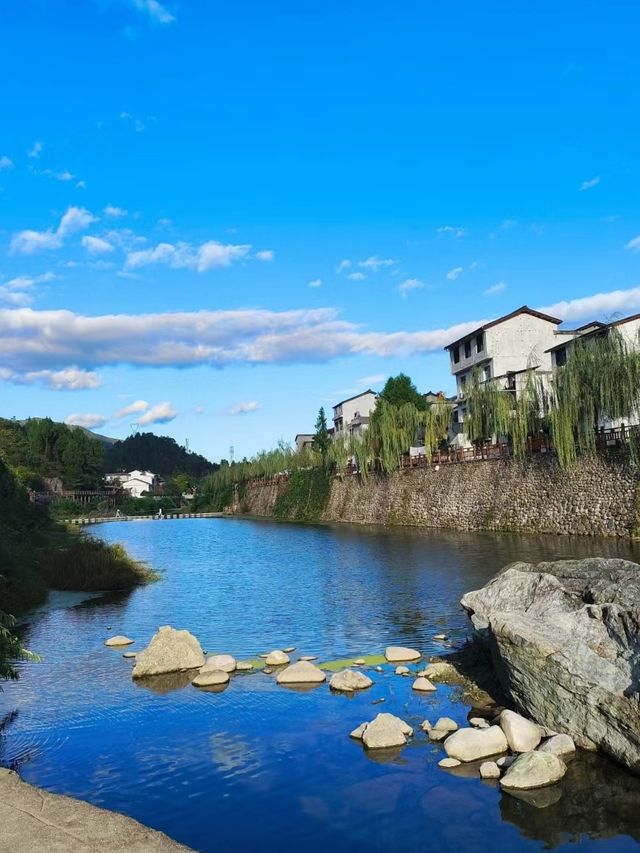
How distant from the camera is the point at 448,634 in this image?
52.5 ft

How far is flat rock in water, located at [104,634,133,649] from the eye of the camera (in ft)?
53.8

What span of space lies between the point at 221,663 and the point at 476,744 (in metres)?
6.28

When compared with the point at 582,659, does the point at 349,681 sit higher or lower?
lower

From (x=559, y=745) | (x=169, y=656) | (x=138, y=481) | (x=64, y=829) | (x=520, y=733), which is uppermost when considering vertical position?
(x=138, y=481)

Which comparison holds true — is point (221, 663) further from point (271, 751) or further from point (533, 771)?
point (533, 771)

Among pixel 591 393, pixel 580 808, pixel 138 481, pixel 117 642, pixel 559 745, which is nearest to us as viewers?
pixel 580 808

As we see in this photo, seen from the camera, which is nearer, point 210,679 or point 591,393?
point 210,679

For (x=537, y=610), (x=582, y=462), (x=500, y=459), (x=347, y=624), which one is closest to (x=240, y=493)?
(x=500, y=459)

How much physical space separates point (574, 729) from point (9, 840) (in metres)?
6.95

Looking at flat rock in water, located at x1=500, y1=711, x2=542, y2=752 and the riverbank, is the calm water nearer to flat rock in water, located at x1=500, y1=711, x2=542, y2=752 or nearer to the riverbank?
flat rock in water, located at x1=500, y1=711, x2=542, y2=752

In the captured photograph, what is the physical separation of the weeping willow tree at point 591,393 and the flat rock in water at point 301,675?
945 inches

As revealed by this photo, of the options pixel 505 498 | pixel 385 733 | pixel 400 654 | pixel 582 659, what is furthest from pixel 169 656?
pixel 505 498

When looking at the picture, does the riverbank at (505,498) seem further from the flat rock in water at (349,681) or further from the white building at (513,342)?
the flat rock in water at (349,681)

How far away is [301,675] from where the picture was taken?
13.0m
